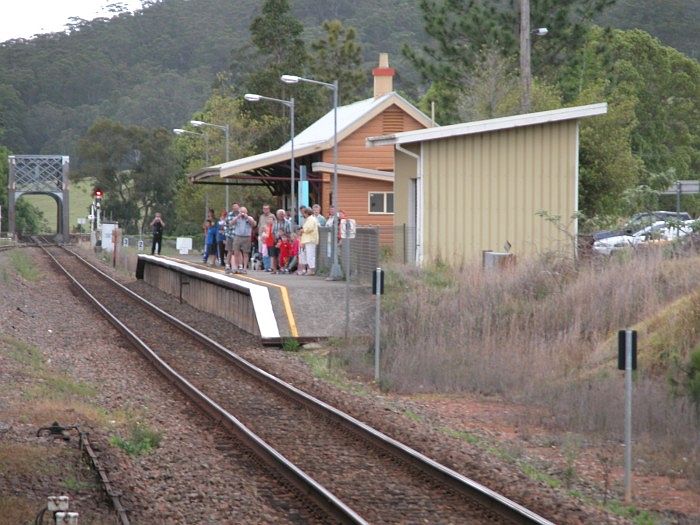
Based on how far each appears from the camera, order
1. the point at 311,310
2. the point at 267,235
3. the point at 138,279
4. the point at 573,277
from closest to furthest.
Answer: the point at 573,277 → the point at 311,310 → the point at 267,235 → the point at 138,279

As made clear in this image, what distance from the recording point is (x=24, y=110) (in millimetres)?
151625

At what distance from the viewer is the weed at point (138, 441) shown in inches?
457

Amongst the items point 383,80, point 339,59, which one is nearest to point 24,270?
point 383,80

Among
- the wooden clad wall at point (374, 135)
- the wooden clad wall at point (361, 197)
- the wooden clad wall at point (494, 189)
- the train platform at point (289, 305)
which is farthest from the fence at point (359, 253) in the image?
the wooden clad wall at point (374, 135)

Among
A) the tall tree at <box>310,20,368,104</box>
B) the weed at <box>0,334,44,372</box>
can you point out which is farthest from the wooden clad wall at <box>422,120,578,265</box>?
the tall tree at <box>310,20,368,104</box>

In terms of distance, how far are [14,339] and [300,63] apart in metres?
50.5

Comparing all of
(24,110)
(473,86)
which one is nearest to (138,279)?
(473,86)

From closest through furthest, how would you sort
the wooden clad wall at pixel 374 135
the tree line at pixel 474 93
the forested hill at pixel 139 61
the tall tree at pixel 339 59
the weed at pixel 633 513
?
the weed at pixel 633 513 < the tree line at pixel 474 93 < the wooden clad wall at pixel 374 135 < the tall tree at pixel 339 59 < the forested hill at pixel 139 61

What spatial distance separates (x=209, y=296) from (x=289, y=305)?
6808 millimetres

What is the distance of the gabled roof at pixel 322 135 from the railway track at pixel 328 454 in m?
16.1

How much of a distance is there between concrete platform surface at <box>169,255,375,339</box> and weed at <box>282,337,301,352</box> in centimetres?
22

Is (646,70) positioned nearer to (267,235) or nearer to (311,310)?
(267,235)

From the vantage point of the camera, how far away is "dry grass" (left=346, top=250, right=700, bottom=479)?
13141mm

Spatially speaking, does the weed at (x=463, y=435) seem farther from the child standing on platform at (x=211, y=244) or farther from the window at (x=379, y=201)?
the window at (x=379, y=201)
